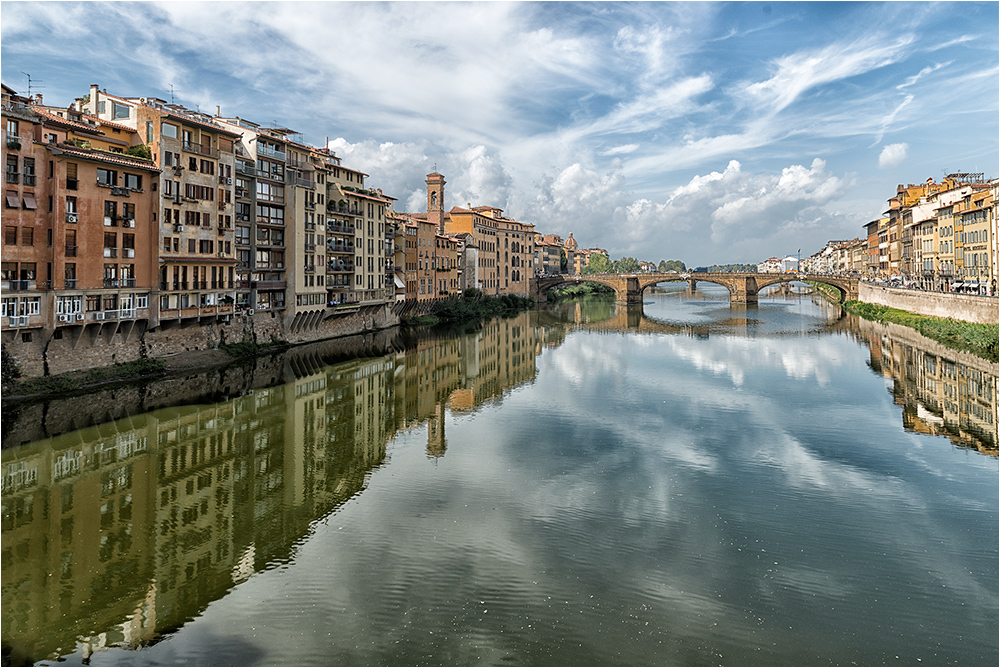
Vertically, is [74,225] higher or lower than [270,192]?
lower

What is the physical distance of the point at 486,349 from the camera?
54594 millimetres

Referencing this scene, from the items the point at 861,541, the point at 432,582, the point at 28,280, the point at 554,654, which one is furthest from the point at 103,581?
the point at 28,280

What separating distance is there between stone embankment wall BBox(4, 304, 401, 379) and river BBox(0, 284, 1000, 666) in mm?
2698

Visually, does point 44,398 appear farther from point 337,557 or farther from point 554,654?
point 554,654

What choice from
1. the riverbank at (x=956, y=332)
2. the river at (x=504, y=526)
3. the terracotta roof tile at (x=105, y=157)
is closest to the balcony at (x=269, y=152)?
→ the terracotta roof tile at (x=105, y=157)

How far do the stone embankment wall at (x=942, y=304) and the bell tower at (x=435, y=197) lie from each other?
56.1 metres

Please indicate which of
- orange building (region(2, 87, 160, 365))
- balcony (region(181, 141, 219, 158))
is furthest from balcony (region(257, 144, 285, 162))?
orange building (region(2, 87, 160, 365))

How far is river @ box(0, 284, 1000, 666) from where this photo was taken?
11836 millimetres

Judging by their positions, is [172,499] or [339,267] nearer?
[172,499]

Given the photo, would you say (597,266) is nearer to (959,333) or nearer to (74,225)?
(959,333)

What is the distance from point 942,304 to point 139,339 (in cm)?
6073

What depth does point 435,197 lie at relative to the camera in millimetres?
90500

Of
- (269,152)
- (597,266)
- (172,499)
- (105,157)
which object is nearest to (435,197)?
(269,152)

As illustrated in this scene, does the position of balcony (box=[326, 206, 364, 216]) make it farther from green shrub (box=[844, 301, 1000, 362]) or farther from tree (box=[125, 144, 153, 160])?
green shrub (box=[844, 301, 1000, 362])
